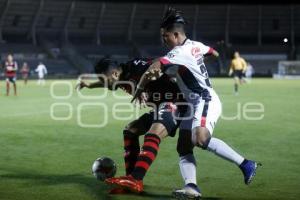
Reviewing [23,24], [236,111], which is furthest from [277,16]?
[236,111]

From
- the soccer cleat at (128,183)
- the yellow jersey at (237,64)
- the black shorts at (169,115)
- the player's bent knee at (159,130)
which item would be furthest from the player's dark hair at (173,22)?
the yellow jersey at (237,64)

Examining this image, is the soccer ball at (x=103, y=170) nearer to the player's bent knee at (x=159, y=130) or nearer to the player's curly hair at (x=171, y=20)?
the player's bent knee at (x=159, y=130)

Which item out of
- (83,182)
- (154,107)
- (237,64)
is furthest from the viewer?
(237,64)

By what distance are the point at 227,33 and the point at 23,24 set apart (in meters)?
26.7

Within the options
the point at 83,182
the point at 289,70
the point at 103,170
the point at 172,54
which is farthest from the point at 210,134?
the point at 289,70

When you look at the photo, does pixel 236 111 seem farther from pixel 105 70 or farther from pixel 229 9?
pixel 229 9

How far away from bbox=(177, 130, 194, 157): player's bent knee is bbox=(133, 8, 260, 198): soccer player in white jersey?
9 centimetres

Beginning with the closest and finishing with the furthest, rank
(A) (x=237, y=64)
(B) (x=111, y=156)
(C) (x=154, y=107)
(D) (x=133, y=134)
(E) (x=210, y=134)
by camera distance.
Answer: (E) (x=210, y=134)
(C) (x=154, y=107)
(D) (x=133, y=134)
(B) (x=111, y=156)
(A) (x=237, y=64)

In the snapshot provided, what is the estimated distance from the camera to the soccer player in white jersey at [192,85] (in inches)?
219

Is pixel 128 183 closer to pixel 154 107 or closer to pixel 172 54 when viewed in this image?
pixel 154 107

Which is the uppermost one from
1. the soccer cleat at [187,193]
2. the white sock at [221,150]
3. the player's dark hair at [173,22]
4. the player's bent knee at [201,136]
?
the player's dark hair at [173,22]

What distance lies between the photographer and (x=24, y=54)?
56031mm

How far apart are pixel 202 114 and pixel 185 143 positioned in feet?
1.56

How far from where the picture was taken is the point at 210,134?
223 inches
